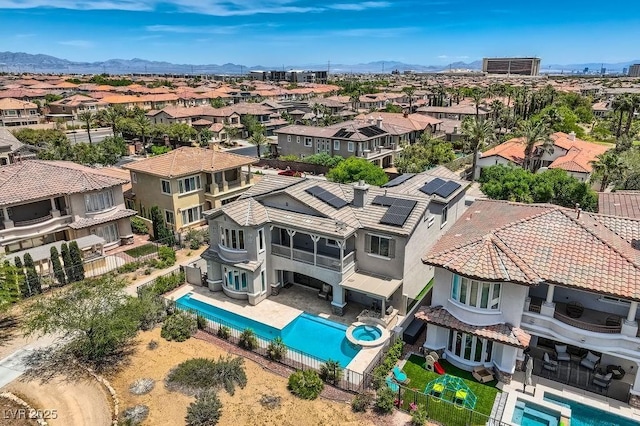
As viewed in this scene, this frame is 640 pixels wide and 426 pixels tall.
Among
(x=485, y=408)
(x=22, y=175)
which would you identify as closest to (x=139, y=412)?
(x=485, y=408)

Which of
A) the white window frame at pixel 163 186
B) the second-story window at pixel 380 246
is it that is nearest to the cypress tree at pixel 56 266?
the white window frame at pixel 163 186

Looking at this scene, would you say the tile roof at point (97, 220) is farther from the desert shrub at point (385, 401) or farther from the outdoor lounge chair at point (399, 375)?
the desert shrub at point (385, 401)

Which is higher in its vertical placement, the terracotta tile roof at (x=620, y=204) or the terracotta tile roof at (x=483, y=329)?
the terracotta tile roof at (x=620, y=204)

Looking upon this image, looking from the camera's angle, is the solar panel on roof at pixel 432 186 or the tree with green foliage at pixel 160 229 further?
the tree with green foliage at pixel 160 229

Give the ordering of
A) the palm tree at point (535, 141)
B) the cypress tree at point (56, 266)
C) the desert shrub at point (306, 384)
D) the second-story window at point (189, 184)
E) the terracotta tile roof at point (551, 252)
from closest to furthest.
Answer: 1. the terracotta tile roof at point (551, 252)
2. the desert shrub at point (306, 384)
3. the cypress tree at point (56, 266)
4. the second-story window at point (189, 184)
5. the palm tree at point (535, 141)

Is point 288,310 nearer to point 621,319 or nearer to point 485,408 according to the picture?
point 485,408

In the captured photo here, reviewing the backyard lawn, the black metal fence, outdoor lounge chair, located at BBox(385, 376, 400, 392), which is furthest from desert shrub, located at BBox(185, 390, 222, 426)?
the backyard lawn

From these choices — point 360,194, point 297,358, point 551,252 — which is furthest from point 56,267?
point 551,252
